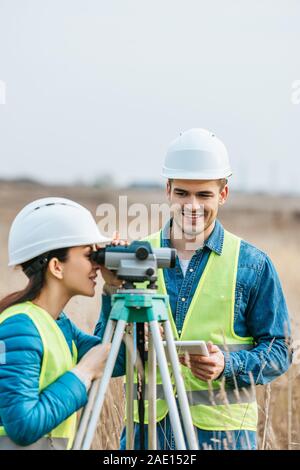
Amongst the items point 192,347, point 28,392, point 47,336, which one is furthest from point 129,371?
point 28,392

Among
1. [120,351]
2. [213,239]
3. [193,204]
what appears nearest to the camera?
[120,351]

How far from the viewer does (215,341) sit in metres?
4.73

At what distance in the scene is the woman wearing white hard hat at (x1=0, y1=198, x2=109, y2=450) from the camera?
12.8ft

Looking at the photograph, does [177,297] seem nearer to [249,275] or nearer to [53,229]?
[249,275]

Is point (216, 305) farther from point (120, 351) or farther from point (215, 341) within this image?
point (120, 351)

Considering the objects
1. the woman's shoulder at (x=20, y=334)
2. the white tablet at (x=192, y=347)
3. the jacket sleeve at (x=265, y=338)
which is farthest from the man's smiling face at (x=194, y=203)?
the woman's shoulder at (x=20, y=334)

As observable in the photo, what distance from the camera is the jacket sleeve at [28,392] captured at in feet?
12.7

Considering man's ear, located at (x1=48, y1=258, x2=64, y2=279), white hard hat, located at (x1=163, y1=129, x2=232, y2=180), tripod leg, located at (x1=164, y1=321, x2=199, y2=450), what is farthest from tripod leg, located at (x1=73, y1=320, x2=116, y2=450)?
white hard hat, located at (x1=163, y1=129, x2=232, y2=180)

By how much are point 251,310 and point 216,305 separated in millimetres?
175

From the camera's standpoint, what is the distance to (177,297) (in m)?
4.79

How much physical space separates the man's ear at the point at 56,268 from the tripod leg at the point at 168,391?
1.77ft

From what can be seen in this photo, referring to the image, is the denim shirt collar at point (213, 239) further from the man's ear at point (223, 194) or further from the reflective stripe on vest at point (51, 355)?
the reflective stripe on vest at point (51, 355)

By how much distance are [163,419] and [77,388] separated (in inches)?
33.5
